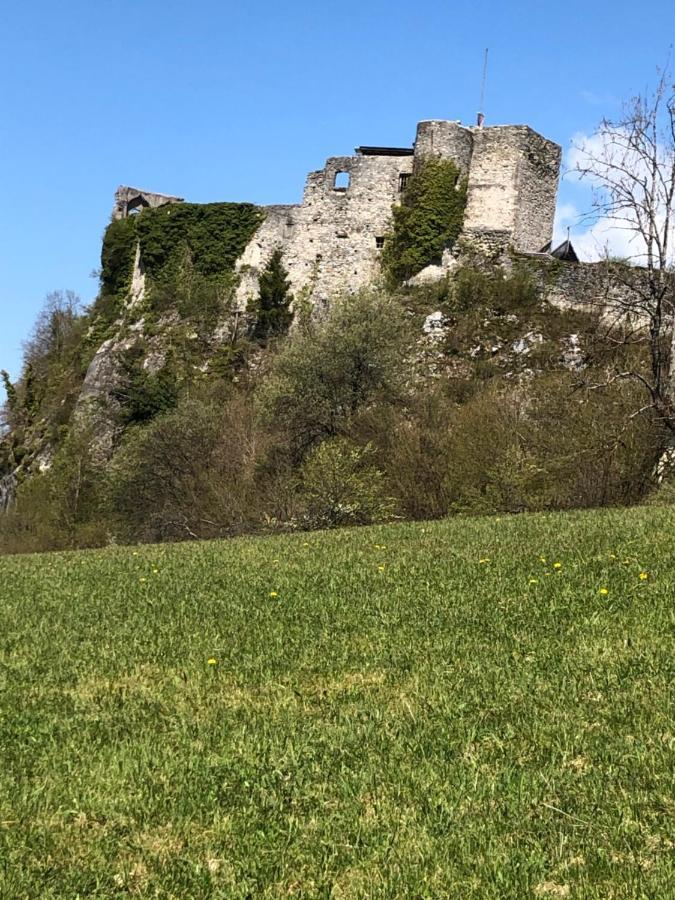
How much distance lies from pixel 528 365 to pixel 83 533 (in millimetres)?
17461

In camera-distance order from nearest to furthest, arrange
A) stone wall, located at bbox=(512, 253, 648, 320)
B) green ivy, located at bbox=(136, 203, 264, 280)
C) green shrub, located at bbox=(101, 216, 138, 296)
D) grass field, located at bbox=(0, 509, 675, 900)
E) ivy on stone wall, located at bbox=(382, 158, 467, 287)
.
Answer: grass field, located at bbox=(0, 509, 675, 900)
stone wall, located at bbox=(512, 253, 648, 320)
ivy on stone wall, located at bbox=(382, 158, 467, 287)
green ivy, located at bbox=(136, 203, 264, 280)
green shrub, located at bbox=(101, 216, 138, 296)

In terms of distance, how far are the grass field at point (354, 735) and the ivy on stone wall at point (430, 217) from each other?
101 feet

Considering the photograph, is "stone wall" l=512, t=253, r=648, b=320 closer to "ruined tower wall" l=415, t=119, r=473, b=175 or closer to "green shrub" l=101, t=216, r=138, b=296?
"ruined tower wall" l=415, t=119, r=473, b=175

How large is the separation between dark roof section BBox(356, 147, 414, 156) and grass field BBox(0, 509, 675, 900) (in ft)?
111

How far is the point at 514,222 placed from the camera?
40562 millimetres

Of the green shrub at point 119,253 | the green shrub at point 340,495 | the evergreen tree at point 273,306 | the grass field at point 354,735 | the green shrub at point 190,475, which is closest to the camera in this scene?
the grass field at point 354,735

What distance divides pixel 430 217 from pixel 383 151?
4695 millimetres

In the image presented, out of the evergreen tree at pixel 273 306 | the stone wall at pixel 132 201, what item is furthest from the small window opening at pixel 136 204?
the evergreen tree at pixel 273 306

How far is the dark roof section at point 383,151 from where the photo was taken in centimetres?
4238

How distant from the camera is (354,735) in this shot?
20.8ft

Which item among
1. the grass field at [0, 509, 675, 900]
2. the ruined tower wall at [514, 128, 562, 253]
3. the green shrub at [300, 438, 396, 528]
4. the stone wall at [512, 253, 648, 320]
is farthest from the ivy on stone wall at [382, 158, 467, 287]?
the grass field at [0, 509, 675, 900]

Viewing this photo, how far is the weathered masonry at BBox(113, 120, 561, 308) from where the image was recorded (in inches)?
1601

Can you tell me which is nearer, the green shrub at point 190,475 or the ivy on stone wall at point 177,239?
the green shrub at point 190,475

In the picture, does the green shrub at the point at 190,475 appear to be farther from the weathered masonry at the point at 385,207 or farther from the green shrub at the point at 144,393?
the weathered masonry at the point at 385,207
